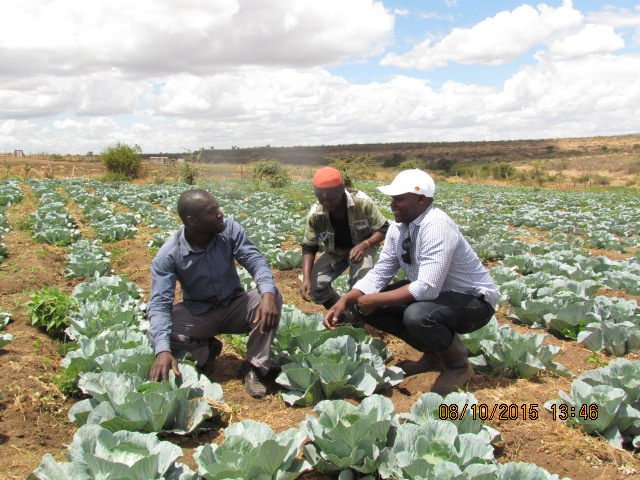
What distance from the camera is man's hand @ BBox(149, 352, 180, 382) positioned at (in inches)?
139

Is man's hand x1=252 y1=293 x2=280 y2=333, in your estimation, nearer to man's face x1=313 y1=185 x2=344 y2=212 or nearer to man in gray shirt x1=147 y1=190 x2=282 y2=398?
man in gray shirt x1=147 y1=190 x2=282 y2=398

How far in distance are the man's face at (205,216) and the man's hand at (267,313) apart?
62 cm

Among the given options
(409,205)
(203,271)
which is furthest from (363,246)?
(203,271)

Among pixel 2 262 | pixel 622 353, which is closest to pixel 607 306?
pixel 622 353

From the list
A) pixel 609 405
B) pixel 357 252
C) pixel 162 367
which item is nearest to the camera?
pixel 609 405

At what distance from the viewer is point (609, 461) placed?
120 inches

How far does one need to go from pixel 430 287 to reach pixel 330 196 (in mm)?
1493

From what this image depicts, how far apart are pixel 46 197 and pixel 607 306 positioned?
16111 millimetres

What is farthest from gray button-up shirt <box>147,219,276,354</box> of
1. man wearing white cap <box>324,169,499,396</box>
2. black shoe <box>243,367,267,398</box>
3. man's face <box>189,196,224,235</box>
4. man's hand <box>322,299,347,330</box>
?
man wearing white cap <box>324,169,499,396</box>

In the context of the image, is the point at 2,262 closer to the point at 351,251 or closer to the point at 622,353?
the point at 351,251

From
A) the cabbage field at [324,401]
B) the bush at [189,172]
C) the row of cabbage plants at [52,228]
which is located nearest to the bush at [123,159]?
the bush at [189,172]

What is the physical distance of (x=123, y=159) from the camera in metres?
33.3

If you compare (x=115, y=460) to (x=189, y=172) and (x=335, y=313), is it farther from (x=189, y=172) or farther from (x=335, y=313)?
(x=189, y=172)
